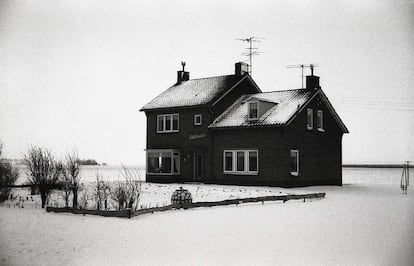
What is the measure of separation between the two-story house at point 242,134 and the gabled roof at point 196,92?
5 centimetres

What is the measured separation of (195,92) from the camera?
78.1 feet

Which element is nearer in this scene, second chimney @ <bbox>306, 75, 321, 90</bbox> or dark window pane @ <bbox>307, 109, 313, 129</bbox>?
second chimney @ <bbox>306, 75, 321, 90</bbox>

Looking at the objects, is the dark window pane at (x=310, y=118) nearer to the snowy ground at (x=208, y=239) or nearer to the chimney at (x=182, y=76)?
the chimney at (x=182, y=76)

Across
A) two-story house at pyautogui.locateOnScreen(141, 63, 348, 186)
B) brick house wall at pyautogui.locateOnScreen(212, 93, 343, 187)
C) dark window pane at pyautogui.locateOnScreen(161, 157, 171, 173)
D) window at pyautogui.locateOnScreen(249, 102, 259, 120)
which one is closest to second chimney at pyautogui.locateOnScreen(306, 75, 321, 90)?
two-story house at pyautogui.locateOnScreen(141, 63, 348, 186)

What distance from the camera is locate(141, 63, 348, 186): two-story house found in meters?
19.8

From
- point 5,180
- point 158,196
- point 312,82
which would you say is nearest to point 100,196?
point 5,180

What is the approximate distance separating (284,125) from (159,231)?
11.0 metres

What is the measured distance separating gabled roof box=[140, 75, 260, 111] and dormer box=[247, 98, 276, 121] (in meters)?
2.06

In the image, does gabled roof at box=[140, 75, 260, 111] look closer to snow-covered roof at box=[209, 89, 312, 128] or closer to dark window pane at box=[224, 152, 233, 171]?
snow-covered roof at box=[209, 89, 312, 128]

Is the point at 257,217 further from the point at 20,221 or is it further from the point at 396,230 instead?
the point at 20,221

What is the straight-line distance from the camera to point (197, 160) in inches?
897

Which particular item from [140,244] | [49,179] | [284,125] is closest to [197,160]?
[284,125]

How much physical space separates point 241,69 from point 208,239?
15.9 meters

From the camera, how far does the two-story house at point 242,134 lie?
1984 centimetres
